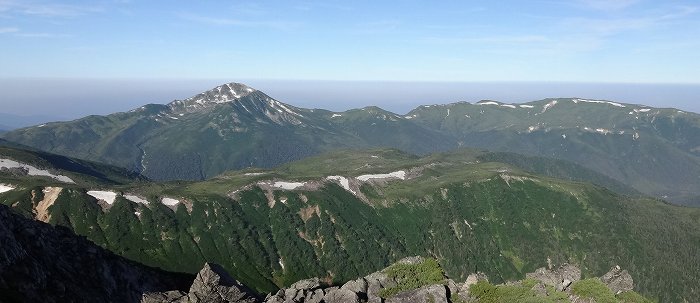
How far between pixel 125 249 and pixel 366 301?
6221 inches

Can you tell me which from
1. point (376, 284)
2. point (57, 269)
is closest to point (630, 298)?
point (376, 284)

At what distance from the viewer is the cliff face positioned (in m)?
81.1

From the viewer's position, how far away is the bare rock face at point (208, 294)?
81562 mm

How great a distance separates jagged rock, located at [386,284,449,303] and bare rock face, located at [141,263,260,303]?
28.3 m

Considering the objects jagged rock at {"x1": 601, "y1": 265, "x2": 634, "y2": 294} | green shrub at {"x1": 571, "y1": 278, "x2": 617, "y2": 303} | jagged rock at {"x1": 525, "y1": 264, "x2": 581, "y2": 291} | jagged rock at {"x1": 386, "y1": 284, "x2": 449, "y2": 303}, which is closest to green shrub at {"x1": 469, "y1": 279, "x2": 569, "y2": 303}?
green shrub at {"x1": 571, "y1": 278, "x2": 617, "y2": 303}

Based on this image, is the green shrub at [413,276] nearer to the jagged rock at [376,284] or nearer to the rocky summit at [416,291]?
the rocky summit at [416,291]

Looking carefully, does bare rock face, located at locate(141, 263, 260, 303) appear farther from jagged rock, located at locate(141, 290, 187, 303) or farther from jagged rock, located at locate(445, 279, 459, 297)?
jagged rock, located at locate(445, 279, 459, 297)

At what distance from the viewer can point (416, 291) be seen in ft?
221

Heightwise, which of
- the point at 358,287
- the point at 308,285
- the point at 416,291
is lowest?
the point at 308,285

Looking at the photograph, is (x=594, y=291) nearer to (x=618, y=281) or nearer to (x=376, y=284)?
(x=376, y=284)

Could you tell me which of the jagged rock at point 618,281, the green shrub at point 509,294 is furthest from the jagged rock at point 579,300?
the jagged rock at point 618,281

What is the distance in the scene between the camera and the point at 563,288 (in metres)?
72.6

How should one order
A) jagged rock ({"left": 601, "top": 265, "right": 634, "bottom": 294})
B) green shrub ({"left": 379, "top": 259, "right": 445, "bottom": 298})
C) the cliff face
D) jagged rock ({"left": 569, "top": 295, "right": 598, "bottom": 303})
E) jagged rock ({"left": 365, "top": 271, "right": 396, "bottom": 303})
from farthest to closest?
1. jagged rock ({"left": 601, "top": 265, "right": 634, "bottom": 294})
2. the cliff face
3. green shrub ({"left": 379, "top": 259, "right": 445, "bottom": 298})
4. jagged rock ({"left": 365, "top": 271, "right": 396, "bottom": 303})
5. jagged rock ({"left": 569, "top": 295, "right": 598, "bottom": 303})

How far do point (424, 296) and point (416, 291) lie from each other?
52.5 inches
